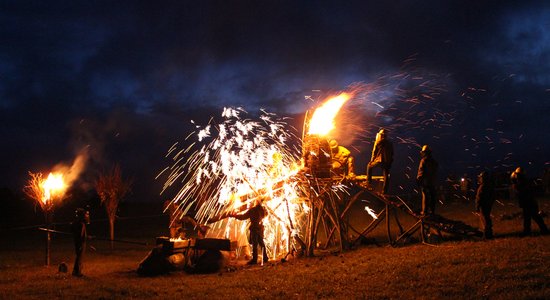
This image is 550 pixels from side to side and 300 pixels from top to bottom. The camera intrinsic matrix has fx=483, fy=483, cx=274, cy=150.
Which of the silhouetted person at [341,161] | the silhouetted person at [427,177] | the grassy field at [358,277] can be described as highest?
the silhouetted person at [341,161]

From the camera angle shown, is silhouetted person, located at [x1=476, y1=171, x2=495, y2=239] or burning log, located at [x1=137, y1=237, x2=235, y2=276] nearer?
silhouetted person, located at [x1=476, y1=171, x2=495, y2=239]

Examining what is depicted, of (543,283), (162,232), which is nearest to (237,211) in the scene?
(543,283)

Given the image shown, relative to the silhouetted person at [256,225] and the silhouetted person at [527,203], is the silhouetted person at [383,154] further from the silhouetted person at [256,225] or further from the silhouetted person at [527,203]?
the silhouetted person at [256,225]

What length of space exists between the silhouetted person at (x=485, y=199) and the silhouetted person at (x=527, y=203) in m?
0.82

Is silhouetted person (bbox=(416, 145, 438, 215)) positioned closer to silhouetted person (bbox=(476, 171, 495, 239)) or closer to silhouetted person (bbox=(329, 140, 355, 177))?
silhouetted person (bbox=(476, 171, 495, 239))

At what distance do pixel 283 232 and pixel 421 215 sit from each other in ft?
17.5

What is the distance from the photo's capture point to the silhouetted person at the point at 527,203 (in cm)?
1505

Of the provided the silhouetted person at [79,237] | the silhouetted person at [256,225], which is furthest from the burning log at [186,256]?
the silhouetted person at [79,237]

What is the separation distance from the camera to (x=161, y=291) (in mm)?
12617

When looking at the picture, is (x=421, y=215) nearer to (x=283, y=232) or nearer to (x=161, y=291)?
(x=283, y=232)

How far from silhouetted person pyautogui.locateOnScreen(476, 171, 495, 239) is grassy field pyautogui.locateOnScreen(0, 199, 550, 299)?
1.80 feet

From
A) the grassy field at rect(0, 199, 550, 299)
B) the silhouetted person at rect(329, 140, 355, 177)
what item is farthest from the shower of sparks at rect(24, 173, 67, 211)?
the silhouetted person at rect(329, 140, 355, 177)

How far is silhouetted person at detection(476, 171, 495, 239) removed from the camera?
15.4 m

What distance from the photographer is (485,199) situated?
51.2 ft
